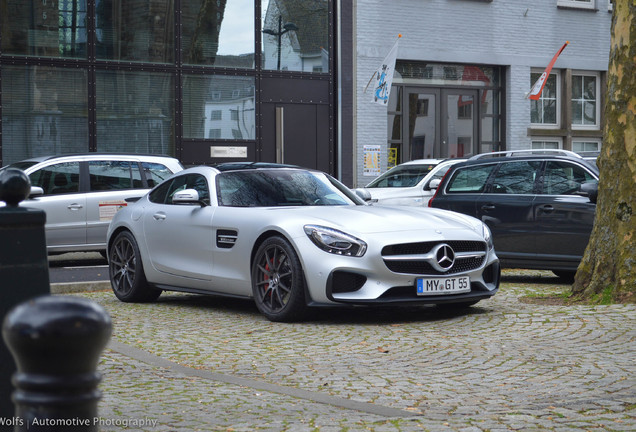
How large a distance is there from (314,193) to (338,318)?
1.40m

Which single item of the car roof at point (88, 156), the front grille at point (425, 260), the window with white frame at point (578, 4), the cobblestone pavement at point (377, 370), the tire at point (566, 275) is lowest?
the tire at point (566, 275)

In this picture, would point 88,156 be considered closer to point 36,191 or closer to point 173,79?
point 36,191

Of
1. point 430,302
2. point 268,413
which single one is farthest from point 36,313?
point 430,302

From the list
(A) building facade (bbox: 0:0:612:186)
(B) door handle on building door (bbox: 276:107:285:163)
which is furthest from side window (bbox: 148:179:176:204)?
(B) door handle on building door (bbox: 276:107:285:163)

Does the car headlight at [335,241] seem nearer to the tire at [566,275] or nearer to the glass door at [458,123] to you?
the tire at [566,275]

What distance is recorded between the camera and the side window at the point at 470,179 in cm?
1321

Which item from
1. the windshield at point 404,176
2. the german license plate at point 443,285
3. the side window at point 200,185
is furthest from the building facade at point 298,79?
the german license plate at point 443,285

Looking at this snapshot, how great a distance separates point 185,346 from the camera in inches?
308

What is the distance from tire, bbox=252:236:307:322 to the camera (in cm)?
870

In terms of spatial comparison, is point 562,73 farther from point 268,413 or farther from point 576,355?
point 268,413

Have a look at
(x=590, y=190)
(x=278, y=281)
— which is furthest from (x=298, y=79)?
(x=278, y=281)

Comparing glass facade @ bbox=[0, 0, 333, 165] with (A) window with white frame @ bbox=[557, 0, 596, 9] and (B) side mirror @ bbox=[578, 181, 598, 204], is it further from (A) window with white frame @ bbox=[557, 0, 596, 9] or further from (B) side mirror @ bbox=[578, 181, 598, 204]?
(B) side mirror @ bbox=[578, 181, 598, 204]

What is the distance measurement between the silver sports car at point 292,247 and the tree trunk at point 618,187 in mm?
1051

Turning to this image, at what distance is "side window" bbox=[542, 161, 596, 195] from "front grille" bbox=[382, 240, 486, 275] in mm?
3514
